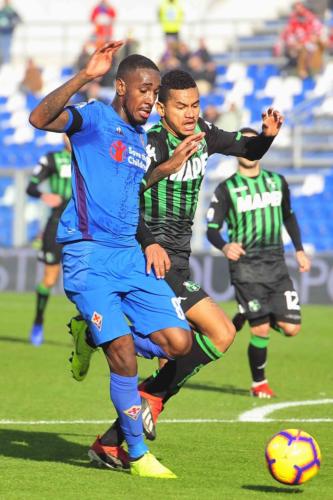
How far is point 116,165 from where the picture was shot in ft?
22.1

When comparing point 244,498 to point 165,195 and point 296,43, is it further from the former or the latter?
point 296,43

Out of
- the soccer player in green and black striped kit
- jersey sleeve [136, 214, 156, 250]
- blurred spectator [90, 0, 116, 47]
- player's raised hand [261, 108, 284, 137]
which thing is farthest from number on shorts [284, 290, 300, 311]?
blurred spectator [90, 0, 116, 47]

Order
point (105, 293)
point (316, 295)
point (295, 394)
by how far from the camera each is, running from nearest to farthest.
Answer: point (105, 293) < point (295, 394) < point (316, 295)

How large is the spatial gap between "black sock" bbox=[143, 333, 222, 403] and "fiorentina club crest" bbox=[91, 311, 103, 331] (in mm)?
799

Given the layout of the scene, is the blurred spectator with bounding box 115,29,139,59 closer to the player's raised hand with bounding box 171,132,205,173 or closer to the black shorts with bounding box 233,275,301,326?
the black shorts with bounding box 233,275,301,326

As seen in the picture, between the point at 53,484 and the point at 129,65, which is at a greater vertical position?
the point at 129,65

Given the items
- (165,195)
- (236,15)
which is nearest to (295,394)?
(165,195)

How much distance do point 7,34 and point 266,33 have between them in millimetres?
6693

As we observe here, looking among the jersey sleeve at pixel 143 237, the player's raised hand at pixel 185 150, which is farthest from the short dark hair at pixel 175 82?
the jersey sleeve at pixel 143 237

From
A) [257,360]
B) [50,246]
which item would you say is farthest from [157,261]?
[50,246]

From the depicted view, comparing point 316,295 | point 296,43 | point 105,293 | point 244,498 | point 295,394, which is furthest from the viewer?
point 296,43

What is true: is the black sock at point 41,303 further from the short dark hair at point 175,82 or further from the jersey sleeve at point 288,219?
the short dark hair at point 175,82

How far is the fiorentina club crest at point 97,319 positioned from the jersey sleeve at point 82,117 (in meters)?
1.00

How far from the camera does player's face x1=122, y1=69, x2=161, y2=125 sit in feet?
22.2
